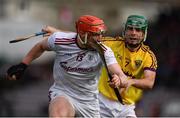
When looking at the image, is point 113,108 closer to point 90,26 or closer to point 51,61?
point 90,26

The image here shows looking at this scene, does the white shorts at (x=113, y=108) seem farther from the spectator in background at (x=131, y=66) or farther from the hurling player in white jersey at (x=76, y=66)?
the hurling player in white jersey at (x=76, y=66)

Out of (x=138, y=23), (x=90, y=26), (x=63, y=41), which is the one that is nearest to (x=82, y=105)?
(x=63, y=41)

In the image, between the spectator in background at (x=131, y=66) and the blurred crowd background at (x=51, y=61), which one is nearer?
the spectator in background at (x=131, y=66)

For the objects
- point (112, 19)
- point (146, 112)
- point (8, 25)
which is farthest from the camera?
point (112, 19)

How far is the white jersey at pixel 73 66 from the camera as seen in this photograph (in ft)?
32.9

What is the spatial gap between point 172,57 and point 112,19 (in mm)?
7108

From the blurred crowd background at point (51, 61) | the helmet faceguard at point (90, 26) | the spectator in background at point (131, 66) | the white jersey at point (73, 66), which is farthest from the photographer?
the blurred crowd background at point (51, 61)

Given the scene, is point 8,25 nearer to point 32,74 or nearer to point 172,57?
point 32,74

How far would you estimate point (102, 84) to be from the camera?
436 inches

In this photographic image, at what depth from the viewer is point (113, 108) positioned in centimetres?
1106

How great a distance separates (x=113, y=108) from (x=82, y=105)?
0.77 metres

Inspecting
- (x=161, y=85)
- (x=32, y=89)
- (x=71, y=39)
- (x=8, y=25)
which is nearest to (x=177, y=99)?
(x=161, y=85)

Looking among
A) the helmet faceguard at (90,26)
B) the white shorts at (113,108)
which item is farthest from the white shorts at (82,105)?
the helmet faceguard at (90,26)

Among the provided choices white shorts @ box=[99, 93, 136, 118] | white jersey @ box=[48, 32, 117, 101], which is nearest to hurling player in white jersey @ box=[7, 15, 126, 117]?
white jersey @ box=[48, 32, 117, 101]
